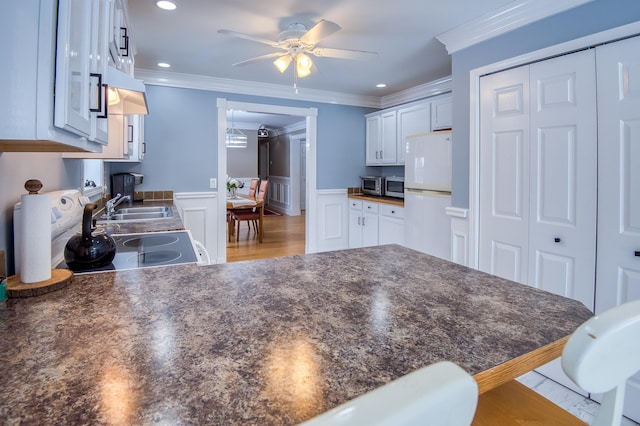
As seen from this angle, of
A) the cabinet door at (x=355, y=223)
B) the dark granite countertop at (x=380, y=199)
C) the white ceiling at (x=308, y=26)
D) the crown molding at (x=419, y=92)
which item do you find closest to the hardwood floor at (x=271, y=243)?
the cabinet door at (x=355, y=223)

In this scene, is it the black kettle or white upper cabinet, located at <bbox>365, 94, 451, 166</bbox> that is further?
white upper cabinet, located at <bbox>365, 94, 451, 166</bbox>

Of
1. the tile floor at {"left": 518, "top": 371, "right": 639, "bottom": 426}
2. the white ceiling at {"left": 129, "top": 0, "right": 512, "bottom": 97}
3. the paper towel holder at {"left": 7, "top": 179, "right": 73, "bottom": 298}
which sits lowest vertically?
the tile floor at {"left": 518, "top": 371, "right": 639, "bottom": 426}

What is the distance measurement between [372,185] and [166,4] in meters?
3.28

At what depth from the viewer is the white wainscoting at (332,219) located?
4996 mm

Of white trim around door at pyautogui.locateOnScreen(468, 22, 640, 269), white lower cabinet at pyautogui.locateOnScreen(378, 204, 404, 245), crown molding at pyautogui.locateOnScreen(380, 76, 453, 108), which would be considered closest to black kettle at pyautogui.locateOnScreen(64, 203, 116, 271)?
white trim around door at pyautogui.locateOnScreen(468, 22, 640, 269)

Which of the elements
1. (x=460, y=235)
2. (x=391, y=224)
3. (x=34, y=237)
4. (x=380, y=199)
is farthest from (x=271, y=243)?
(x=34, y=237)

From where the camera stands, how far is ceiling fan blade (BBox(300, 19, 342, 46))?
7.07 ft

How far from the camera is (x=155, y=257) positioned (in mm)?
1636

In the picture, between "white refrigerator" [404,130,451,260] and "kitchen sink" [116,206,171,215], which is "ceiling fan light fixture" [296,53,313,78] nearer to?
"white refrigerator" [404,130,451,260]

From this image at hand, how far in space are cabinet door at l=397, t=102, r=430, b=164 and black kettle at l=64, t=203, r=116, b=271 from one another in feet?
11.9

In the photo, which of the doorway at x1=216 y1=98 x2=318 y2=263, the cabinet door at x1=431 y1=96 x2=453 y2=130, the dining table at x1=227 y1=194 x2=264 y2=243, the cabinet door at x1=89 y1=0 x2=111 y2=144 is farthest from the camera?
the dining table at x1=227 y1=194 x2=264 y2=243

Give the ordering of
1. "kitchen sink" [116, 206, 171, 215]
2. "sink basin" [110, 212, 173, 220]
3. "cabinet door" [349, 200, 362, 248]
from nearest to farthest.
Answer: "sink basin" [110, 212, 173, 220] → "kitchen sink" [116, 206, 171, 215] → "cabinet door" [349, 200, 362, 248]

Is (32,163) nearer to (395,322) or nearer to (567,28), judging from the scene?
(395,322)

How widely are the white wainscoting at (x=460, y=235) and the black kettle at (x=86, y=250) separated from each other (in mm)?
2394
